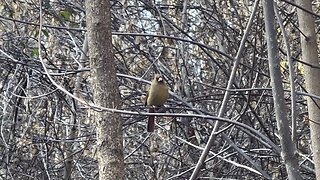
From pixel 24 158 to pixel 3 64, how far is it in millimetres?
1199

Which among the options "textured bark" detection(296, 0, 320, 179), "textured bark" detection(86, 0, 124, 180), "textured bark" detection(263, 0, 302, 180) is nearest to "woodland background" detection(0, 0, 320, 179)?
"textured bark" detection(296, 0, 320, 179)

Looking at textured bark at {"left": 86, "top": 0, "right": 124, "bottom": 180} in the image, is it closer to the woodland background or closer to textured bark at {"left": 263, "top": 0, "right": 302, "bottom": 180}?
textured bark at {"left": 263, "top": 0, "right": 302, "bottom": 180}

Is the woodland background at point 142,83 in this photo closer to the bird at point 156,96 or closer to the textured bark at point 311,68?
the bird at point 156,96

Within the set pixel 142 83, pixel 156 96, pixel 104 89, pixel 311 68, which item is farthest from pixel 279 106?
pixel 142 83

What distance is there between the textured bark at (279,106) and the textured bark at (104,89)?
2.85ft

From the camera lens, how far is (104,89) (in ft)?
11.1

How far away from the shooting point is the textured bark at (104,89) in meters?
3.37

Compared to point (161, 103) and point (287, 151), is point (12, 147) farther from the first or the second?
point (287, 151)

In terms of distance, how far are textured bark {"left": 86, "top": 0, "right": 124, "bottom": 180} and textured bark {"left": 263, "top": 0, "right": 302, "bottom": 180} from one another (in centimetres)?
87

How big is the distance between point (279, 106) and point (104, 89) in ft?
3.07

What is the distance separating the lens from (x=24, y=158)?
7.29 meters

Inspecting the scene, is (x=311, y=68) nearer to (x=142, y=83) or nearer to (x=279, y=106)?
(x=279, y=106)

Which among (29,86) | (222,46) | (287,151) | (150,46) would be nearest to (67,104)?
(29,86)

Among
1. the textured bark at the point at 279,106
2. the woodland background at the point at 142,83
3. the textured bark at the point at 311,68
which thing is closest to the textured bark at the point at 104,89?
the textured bark at the point at 279,106
